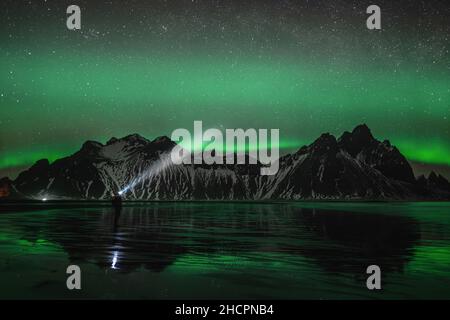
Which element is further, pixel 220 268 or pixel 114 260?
pixel 114 260

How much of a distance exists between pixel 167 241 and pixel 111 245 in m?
4.60

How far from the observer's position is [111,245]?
32438 millimetres

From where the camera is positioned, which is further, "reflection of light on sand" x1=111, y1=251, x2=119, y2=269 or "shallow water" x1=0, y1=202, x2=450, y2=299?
"reflection of light on sand" x1=111, y1=251, x2=119, y2=269

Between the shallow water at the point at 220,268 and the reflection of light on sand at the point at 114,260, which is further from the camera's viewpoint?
the reflection of light on sand at the point at 114,260

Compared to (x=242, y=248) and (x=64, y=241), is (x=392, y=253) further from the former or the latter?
(x=64, y=241)

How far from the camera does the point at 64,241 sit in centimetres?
3481
